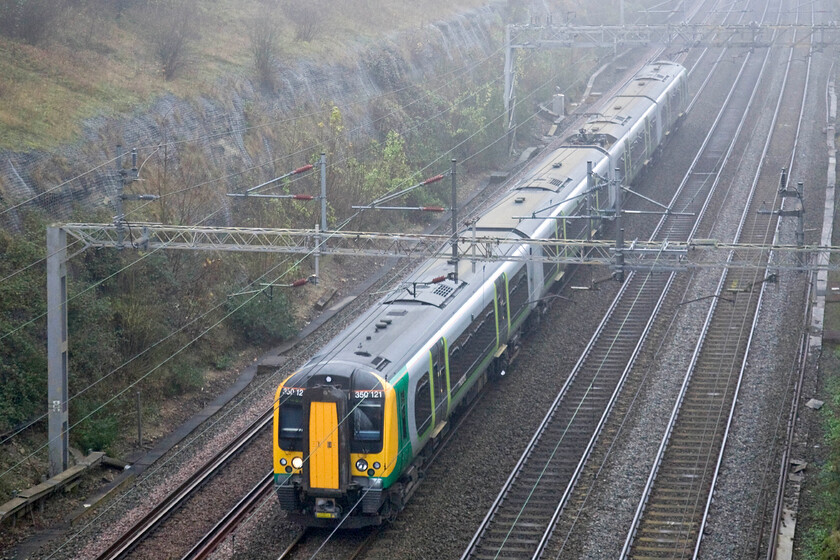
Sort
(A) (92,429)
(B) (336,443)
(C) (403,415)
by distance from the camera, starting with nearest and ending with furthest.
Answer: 1. (B) (336,443)
2. (C) (403,415)
3. (A) (92,429)

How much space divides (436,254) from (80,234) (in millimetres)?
6535

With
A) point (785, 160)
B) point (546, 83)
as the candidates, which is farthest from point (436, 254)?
point (546, 83)

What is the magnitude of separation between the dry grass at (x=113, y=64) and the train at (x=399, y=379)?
10.9 m

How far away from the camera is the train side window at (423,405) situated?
17000mm

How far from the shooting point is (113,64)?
103ft

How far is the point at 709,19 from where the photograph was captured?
6350 cm

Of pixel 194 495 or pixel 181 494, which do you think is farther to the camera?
pixel 194 495

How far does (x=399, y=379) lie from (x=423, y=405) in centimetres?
128

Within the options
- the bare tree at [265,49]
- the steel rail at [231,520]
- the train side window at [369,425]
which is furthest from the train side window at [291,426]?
the bare tree at [265,49]

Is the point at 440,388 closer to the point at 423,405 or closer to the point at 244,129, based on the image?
the point at 423,405

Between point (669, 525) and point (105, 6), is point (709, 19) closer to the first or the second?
point (105, 6)

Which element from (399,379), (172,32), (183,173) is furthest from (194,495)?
(172,32)

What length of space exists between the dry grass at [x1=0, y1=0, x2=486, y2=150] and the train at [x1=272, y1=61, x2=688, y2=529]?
10905 mm

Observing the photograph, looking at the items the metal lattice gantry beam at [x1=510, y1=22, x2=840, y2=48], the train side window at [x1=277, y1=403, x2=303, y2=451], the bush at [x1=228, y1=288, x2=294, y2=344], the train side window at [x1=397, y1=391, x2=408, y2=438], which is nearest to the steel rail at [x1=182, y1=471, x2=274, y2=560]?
the train side window at [x1=277, y1=403, x2=303, y2=451]
